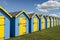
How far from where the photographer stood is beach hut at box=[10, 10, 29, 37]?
19.0 metres

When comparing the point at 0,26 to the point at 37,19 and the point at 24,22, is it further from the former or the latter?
the point at 37,19

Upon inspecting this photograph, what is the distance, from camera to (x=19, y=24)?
1984cm

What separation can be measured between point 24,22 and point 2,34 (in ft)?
22.1

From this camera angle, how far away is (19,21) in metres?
19.9

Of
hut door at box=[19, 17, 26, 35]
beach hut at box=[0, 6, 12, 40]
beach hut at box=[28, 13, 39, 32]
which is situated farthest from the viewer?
beach hut at box=[28, 13, 39, 32]

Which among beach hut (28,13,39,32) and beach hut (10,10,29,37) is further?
beach hut (28,13,39,32)

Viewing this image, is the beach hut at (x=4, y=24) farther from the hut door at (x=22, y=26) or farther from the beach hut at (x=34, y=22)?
the beach hut at (x=34, y=22)

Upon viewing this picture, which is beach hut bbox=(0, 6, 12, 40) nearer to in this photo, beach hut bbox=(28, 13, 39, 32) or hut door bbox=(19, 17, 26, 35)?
hut door bbox=(19, 17, 26, 35)

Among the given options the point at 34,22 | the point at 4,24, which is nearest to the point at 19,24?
the point at 4,24

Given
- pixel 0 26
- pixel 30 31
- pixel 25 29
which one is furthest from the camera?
pixel 30 31

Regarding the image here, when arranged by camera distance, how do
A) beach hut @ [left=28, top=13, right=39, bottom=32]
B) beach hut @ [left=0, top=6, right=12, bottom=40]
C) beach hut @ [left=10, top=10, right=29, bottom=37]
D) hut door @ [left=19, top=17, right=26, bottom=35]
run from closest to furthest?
beach hut @ [left=0, top=6, right=12, bottom=40] < beach hut @ [left=10, top=10, right=29, bottom=37] < hut door @ [left=19, top=17, right=26, bottom=35] < beach hut @ [left=28, top=13, right=39, bottom=32]

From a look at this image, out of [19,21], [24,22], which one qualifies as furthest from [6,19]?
[24,22]

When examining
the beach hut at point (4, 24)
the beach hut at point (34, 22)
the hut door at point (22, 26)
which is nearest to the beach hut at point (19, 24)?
the hut door at point (22, 26)

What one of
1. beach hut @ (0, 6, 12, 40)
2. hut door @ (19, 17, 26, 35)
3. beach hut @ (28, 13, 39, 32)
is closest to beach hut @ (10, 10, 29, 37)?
hut door @ (19, 17, 26, 35)
